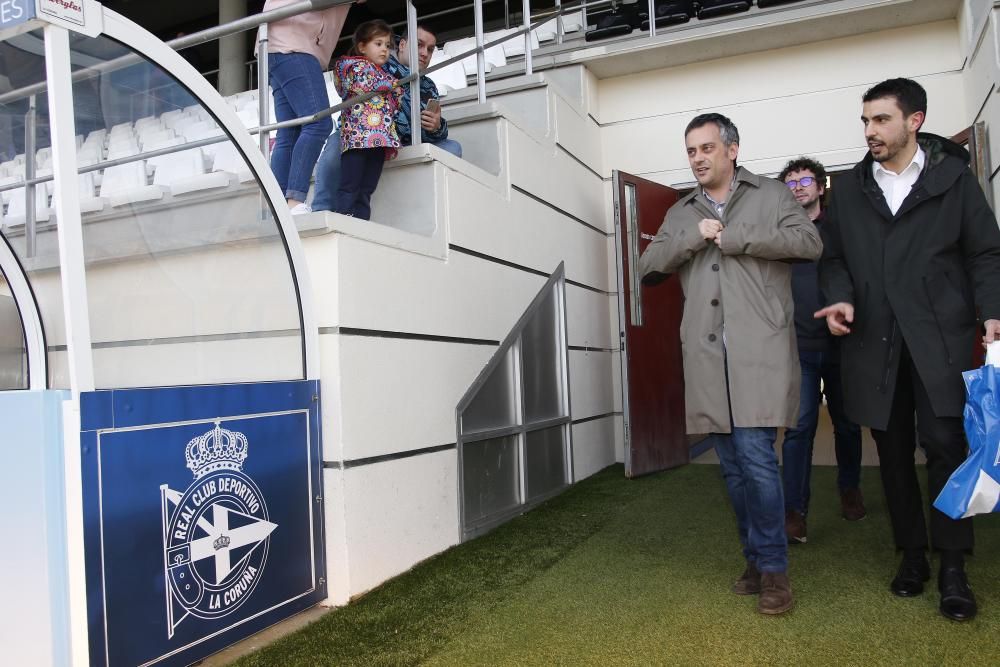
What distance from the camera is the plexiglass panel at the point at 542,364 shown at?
4160 mm

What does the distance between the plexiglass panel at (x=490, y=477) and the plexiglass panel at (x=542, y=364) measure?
29 cm

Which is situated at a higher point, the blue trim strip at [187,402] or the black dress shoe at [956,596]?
the blue trim strip at [187,402]

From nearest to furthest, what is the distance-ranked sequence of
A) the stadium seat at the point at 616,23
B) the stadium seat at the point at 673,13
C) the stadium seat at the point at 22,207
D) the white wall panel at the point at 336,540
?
the stadium seat at the point at 22,207
the white wall panel at the point at 336,540
the stadium seat at the point at 673,13
the stadium seat at the point at 616,23

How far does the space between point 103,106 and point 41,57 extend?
171mm

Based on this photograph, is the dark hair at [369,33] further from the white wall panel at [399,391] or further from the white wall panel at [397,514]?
the white wall panel at [397,514]

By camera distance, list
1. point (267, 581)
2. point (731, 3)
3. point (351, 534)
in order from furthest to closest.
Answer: point (731, 3), point (351, 534), point (267, 581)

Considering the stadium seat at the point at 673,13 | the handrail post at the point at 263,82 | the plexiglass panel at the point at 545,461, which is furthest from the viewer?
the stadium seat at the point at 673,13

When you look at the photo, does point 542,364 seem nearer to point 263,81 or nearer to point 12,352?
point 263,81

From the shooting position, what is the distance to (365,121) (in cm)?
328

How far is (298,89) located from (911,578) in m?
2.81

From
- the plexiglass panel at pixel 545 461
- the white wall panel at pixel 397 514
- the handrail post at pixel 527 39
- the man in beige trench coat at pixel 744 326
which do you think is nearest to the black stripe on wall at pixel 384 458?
the white wall panel at pixel 397 514

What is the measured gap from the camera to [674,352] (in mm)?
5617

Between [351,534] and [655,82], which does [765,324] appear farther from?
[655,82]

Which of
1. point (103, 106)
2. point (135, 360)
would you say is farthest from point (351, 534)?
point (103, 106)
